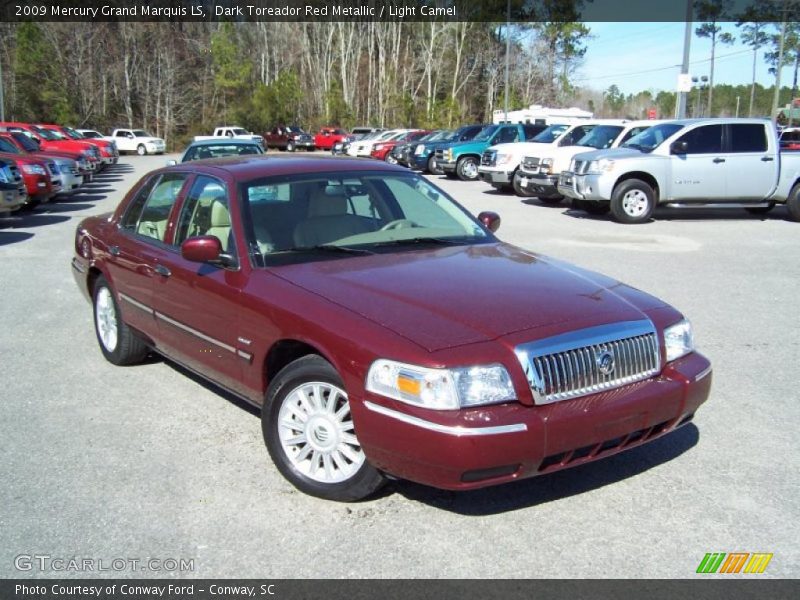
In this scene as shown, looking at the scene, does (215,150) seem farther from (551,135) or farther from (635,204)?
(551,135)

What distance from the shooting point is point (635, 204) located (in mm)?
15039

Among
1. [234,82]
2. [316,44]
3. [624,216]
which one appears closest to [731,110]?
[316,44]

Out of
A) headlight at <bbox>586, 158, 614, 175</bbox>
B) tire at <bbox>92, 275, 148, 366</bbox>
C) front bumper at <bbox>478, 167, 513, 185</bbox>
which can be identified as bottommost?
tire at <bbox>92, 275, 148, 366</bbox>

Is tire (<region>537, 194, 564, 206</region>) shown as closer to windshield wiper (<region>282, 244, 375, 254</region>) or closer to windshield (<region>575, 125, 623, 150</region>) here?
windshield (<region>575, 125, 623, 150</region>)

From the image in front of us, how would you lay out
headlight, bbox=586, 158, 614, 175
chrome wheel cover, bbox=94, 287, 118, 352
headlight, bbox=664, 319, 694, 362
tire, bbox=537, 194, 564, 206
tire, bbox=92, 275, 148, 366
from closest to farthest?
headlight, bbox=664, 319, 694, 362 → tire, bbox=92, 275, 148, 366 → chrome wheel cover, bbox=94, 287, 118, 352 → headlight, bbox=586, 158, 614, 175 → tire, bbox=537, 194, 564, 206

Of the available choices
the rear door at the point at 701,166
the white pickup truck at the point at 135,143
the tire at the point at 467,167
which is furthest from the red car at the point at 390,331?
the white pickup truck at the point at 135,143

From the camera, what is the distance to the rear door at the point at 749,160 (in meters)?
15.1

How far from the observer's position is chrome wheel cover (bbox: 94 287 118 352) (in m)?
5.90

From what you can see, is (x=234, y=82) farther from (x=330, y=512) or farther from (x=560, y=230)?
(x=330, y=512)

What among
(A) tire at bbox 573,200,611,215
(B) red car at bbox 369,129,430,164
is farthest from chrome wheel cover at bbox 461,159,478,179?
(A) tire at bbox 573,200,611,215

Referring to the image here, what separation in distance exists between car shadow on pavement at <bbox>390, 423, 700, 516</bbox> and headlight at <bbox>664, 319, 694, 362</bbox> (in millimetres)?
671

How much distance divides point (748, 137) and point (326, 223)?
1309cm

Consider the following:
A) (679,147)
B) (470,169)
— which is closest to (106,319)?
(679,147)

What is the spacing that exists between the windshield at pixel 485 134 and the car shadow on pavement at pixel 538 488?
22.4 metres
